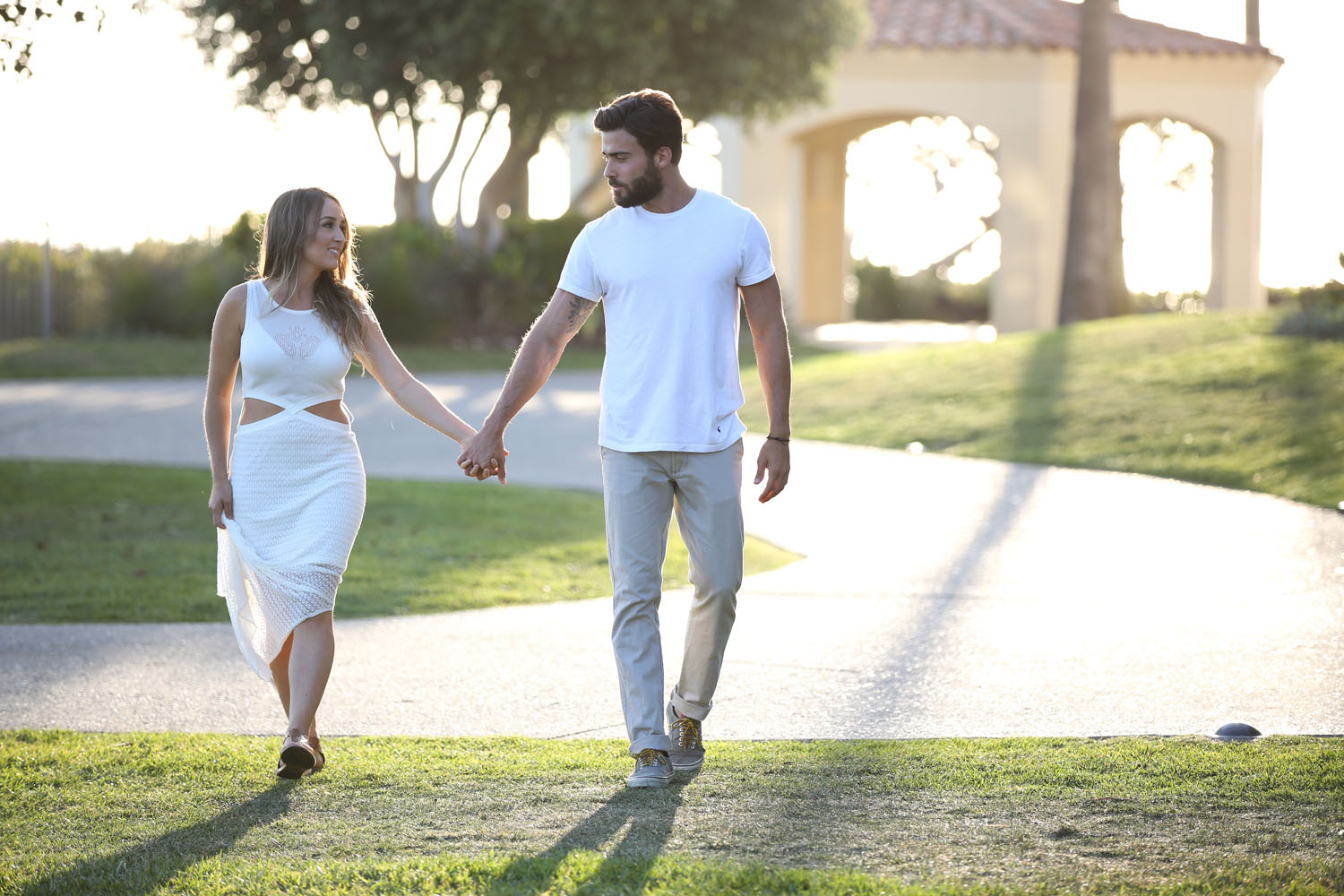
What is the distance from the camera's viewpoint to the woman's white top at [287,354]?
4.59 metres

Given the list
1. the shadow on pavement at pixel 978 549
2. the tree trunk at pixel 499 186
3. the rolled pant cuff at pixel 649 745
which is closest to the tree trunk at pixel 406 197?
the tree trunk at pixel 499 186

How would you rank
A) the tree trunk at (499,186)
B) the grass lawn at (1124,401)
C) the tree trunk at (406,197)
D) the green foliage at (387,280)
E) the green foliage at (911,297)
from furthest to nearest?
the green foliage at (911,297), the tree trunk at (406,197), the tree trunk at (499,186), the green foliage at (387,280), the grass lawn at (1124,401)

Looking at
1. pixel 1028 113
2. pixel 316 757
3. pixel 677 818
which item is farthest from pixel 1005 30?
pixel 677 818

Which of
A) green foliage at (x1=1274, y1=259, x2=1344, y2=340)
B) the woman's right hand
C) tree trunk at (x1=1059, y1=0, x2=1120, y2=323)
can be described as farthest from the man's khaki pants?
tree trunk at (x1=1059, y1=0, x2=1120, y2=323)

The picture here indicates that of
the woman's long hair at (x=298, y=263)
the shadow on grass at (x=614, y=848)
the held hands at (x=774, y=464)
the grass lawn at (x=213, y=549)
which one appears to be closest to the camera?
the shadow on grass at (x=614, y=848)

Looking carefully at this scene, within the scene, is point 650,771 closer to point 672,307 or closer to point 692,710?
point 692,710

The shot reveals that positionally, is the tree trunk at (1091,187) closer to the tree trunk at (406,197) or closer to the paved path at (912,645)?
the tree trunk at (406,197)

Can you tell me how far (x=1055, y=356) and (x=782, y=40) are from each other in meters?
7.05

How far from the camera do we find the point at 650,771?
435 cm

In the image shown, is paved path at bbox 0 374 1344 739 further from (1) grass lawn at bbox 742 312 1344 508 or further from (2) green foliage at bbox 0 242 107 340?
(2) green foliage at bbox 0 242 107 340

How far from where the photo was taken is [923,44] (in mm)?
26484

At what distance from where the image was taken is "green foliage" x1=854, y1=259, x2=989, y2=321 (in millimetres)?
35812

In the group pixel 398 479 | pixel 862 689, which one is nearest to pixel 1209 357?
pixel 398 479

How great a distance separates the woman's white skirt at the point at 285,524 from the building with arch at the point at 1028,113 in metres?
22.2
